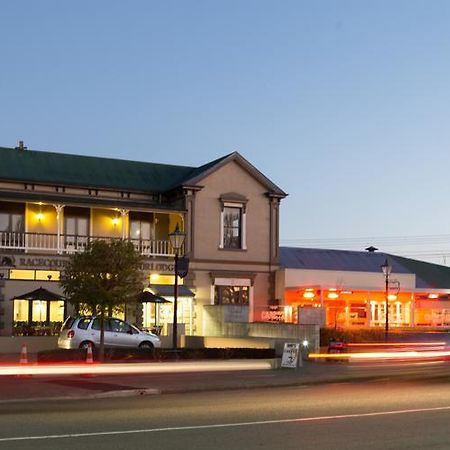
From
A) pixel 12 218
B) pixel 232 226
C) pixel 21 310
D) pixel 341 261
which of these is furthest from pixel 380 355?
pixel 341 261

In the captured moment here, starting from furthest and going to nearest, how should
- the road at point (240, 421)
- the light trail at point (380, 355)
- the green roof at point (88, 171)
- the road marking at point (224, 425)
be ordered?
the green roof at point (88, 171) → the light trail at point (380, 355) → the road marking at point (224, 425) → the road at point (240, 421)

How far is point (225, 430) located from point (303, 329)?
18468mm

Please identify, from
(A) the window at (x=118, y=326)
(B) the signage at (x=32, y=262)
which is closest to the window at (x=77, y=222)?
(B) the signage at (x=32, y=262)

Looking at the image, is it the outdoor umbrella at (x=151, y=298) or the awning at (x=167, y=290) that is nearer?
the outdoor umbrella at (x=151, y=298)

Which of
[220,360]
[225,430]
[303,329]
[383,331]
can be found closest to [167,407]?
[225,430]

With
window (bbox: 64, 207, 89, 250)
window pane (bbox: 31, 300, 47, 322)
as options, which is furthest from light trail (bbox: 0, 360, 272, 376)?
window (bbox: 64, 207, 89, 250)

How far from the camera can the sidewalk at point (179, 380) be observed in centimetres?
1725

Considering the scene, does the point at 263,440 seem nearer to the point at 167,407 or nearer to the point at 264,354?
the point at 167,407

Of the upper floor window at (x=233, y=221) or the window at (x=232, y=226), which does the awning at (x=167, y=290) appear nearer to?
the upper floor window at (x=233, y=221)

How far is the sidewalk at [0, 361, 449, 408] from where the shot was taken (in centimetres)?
1725

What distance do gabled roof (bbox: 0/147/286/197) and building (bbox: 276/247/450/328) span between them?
16.7 feet

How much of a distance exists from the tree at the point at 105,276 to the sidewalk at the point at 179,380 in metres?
4.36

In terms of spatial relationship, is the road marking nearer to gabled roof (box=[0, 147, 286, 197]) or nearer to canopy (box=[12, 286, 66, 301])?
canopy (box=[12, 286, 66, 301])

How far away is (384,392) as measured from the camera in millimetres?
17703
